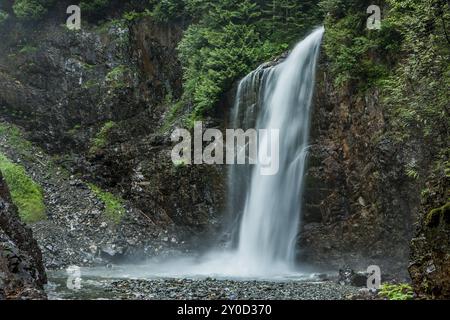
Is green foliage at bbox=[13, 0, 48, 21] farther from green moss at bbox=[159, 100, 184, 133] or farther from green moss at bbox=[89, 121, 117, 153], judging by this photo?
green moss at bbox=[159, 100, 184, 133]

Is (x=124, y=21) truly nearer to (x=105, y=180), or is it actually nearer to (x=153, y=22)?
(x=153, y=22)

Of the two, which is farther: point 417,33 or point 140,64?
point 140,64

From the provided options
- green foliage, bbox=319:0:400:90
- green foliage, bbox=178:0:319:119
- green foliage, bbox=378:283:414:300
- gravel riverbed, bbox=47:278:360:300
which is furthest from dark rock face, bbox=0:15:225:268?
green foliage, bbox=378:283:414:300

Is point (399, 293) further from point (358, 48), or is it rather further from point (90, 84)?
point (90, 84)

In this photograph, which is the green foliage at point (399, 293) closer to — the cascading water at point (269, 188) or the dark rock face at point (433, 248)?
the dark rock face at point (433, 248)

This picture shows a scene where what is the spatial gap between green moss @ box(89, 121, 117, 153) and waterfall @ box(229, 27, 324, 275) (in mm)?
7465

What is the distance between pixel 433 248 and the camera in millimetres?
7836

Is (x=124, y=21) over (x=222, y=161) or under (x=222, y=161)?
over

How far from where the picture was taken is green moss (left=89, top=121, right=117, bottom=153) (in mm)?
22359

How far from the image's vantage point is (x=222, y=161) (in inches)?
745

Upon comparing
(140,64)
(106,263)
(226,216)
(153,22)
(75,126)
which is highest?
(153,22)
